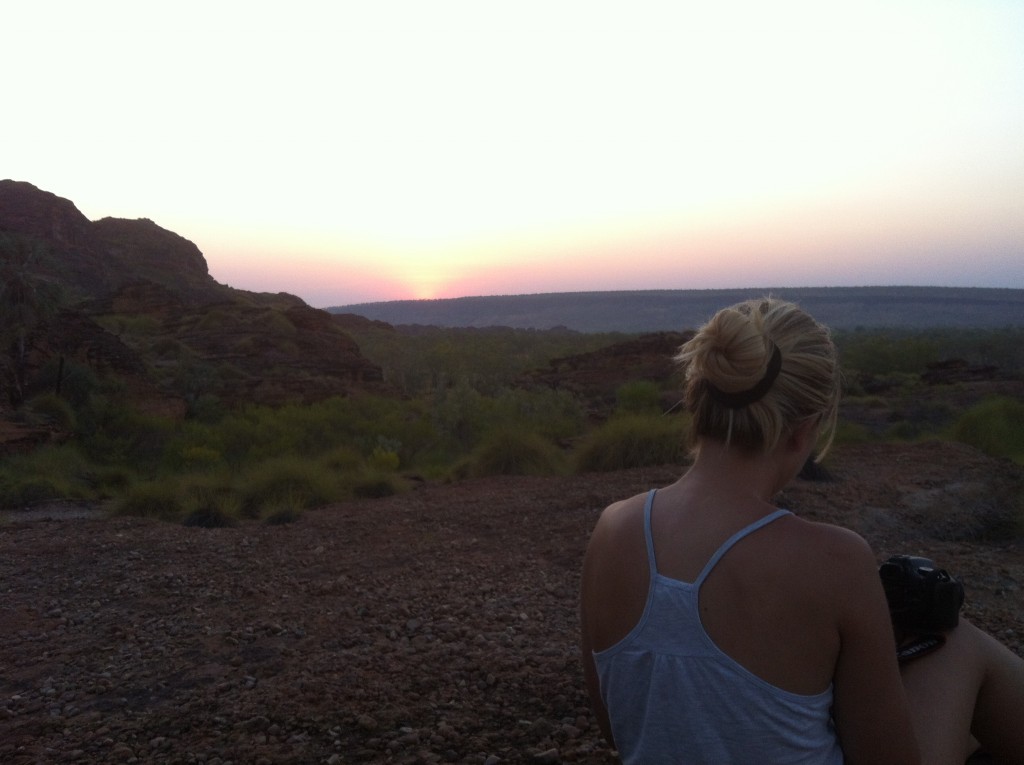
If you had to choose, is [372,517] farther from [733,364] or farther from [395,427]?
[395,427]

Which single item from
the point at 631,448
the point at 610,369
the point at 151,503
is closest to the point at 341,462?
the point at 151,503

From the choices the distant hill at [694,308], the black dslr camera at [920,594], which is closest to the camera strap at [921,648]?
the black dslr camera at [920,594]

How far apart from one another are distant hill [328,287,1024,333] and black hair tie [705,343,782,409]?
2723 inches

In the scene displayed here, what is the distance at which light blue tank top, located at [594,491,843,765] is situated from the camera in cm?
173

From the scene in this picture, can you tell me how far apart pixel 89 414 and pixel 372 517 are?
1208cm

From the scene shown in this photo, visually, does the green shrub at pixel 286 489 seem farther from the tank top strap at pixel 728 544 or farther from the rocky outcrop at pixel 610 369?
the rocky outcrop at pixel 610 369

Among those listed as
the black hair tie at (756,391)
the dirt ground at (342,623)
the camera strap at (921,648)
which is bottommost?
the dirt ground at (342,623)

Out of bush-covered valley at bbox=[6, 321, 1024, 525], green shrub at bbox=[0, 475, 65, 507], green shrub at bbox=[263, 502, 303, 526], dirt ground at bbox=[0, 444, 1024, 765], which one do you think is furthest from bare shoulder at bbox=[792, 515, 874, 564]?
green shrub at bbox=[0, 475, 65, 507]

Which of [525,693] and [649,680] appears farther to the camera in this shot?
[525,693]

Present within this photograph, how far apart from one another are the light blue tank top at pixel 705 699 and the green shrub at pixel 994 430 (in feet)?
43.8

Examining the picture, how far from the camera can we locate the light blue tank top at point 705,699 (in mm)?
1733

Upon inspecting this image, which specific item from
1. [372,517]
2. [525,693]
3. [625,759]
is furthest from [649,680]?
[372,517]

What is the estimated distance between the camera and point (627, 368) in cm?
3108

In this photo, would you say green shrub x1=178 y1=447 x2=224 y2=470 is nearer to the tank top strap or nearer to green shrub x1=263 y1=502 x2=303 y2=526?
green shrub x1=263 y1=502 x2=303 y2=526
